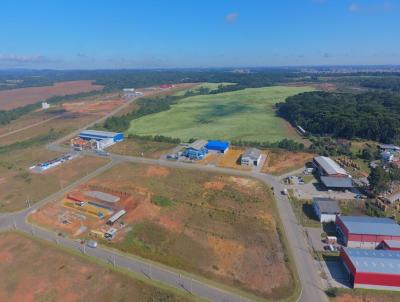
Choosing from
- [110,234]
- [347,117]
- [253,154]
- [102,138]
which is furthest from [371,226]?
[102,138]

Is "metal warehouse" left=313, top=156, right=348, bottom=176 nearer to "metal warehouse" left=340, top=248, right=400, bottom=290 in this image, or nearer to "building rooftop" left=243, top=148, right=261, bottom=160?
"building rooftop" left=243, top=148, right=261, bottom=160

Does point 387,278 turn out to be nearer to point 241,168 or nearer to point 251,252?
point 251,252

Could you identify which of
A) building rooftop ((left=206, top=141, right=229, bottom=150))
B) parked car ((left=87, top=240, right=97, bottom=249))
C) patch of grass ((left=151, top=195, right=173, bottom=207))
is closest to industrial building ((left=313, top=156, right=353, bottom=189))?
building rooftop ((left=206, top=141, right=229, bottom=150))

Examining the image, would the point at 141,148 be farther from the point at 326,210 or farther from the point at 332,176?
the point at 326,210

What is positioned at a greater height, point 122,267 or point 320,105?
point 320,105

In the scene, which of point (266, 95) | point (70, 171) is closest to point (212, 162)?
point (70, 171)

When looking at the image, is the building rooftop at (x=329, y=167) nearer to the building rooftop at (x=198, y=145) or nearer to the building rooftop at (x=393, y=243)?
the building rooftop at (x=393, y=243)
